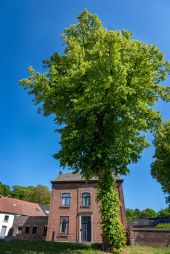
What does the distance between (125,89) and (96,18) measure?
847 cm

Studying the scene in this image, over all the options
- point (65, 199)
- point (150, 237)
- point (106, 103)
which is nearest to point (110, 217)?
point (106, 103)

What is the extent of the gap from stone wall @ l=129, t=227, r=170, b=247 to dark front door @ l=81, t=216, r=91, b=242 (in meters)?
9.66

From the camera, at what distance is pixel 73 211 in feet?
92.9

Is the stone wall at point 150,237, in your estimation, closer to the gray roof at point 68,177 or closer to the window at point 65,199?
the window at point 65,199

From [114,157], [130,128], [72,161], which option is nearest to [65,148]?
[72,161]

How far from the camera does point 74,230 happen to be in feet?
88.8

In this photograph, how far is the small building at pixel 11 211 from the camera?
36.2m

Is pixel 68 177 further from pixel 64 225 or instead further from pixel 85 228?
pixel 85 228

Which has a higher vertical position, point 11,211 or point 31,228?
point 11,211

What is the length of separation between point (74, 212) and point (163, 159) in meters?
14.0

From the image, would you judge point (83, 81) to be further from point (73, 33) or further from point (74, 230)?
point (74, 230)

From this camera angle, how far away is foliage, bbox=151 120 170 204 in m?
28.6

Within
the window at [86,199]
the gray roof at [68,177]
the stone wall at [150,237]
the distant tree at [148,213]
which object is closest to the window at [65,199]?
the gray roof at [68,177]

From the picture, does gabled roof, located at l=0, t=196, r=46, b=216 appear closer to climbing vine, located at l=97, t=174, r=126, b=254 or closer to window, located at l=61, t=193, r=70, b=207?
window, located at l=61, t=193, r=70, b=207
